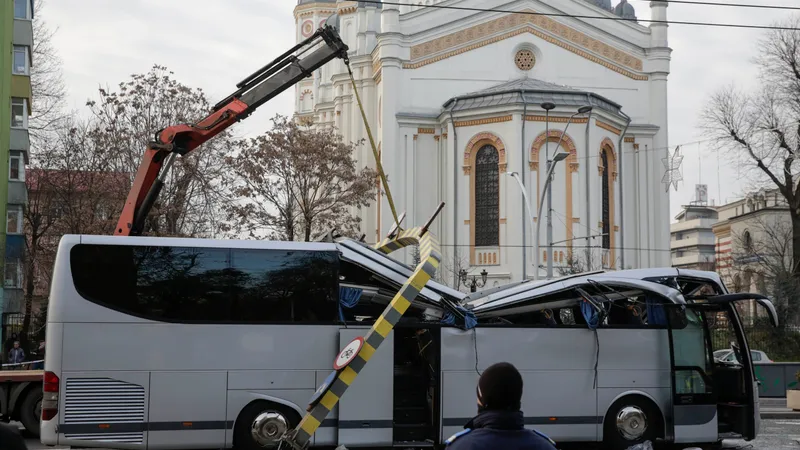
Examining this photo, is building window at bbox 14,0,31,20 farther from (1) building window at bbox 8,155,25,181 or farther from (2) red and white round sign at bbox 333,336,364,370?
(2) red and white round sign at bbox 333,336,364,370

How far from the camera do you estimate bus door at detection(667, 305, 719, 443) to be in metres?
13.6

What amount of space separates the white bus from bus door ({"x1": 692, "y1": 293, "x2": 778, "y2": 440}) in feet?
0.09

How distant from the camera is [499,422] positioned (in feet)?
15.1

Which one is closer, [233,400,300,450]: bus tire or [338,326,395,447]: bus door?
[233,400,300,450]: bus tire

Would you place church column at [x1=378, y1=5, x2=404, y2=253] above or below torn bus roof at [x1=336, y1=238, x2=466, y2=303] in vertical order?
above

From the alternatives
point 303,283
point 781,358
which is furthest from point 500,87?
point 303,283

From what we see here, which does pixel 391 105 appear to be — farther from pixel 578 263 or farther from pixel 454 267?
pixel 578 263

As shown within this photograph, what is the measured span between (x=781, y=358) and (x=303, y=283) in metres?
→ 30.3

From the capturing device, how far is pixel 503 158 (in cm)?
4619

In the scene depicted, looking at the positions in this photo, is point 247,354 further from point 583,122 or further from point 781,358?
point 583,122

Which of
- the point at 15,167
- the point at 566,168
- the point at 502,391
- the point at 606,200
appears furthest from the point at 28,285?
the point at 502,391

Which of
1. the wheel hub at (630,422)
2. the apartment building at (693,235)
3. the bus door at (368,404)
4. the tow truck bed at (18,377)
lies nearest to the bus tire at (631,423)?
the wheel hub at (630,422)

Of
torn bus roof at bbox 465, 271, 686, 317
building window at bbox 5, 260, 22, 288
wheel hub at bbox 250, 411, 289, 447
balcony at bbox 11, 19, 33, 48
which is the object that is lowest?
wheel hub at bbox 250, 411, 289, 447

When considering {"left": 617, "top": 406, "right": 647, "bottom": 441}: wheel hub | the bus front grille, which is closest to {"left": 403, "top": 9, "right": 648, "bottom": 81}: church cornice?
{"left": 617, "top": 406, "right": 647, "bottom": 441}: wheel hub
